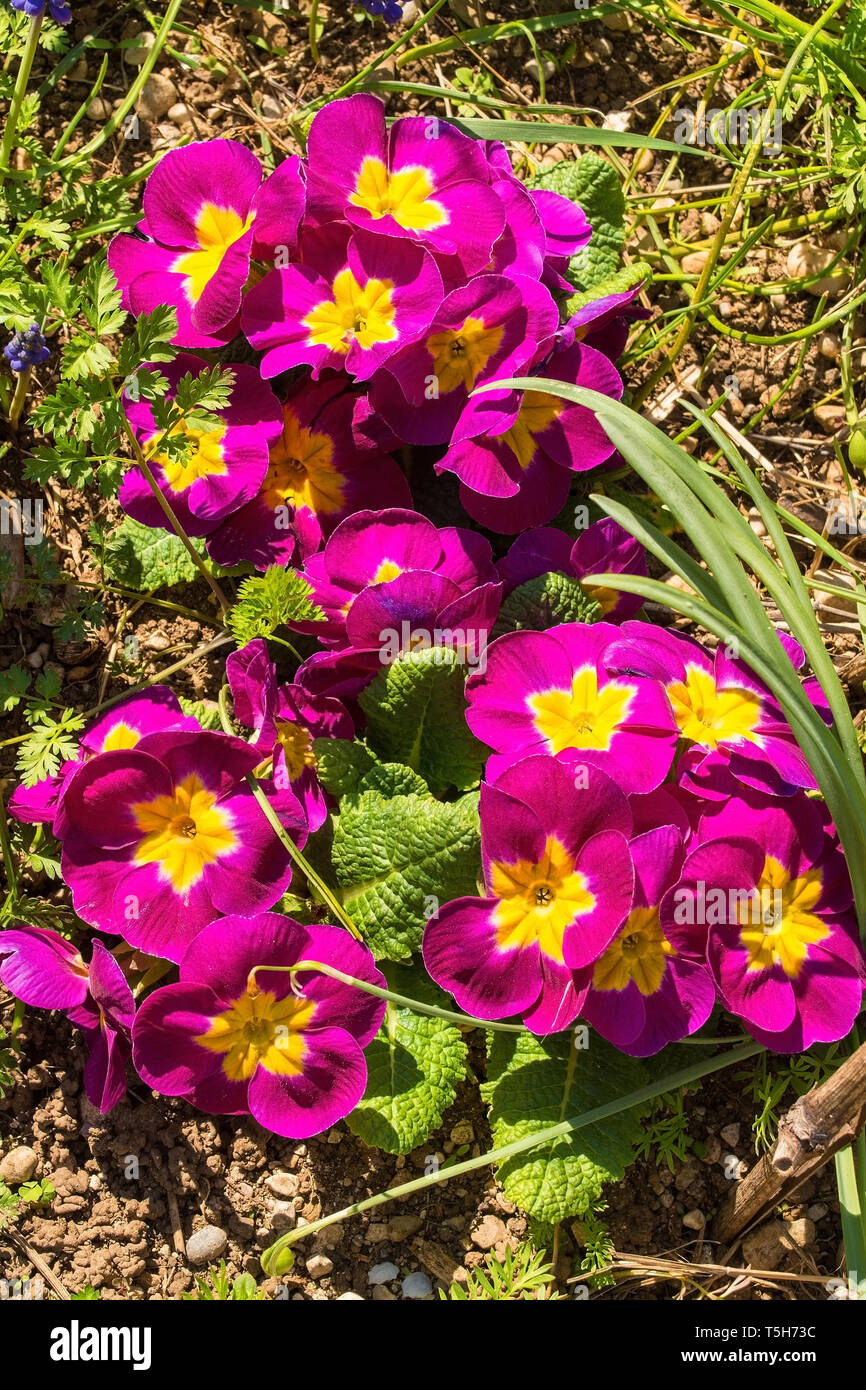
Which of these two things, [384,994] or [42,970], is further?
[42,970]

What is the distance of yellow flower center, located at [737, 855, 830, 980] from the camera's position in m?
2.16

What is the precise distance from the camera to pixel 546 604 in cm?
240

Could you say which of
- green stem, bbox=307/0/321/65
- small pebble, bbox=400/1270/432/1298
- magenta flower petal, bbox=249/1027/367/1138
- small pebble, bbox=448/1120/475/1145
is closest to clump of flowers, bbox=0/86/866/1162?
magenta flower petal, bbox=249/1027/367/1138

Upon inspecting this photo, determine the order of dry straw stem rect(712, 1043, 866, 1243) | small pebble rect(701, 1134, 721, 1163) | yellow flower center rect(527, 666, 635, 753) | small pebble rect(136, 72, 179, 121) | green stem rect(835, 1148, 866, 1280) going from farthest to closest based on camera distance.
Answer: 1. small pebble rect(136, 72, 179, 121)
2. small pebble rect(701, 1134, 721, 1163)
3. yellow flower center rect(527, 666, 635, 753)
4. green stem rect(835, 1148, 866, 1280)
5. dry straw stem rect(712, 1043, 866, 1243)

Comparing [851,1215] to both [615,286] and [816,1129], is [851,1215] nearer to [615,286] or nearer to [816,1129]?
[816,1129]

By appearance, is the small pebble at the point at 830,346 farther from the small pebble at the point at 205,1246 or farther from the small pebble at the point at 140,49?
the small pebble at the point at 205,1246

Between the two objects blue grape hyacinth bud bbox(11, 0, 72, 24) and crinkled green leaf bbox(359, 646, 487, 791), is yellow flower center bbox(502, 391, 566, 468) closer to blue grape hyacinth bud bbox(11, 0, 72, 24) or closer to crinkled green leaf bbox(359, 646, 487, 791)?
crinkled green leaf bbox(359, 646, 487, 791)

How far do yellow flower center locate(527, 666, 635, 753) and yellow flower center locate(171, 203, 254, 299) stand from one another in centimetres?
103

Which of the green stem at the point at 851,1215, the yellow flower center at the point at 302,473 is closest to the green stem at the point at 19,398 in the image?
the yellow flower center at the point at 302,473

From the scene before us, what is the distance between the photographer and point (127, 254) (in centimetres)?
248

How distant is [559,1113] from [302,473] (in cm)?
130

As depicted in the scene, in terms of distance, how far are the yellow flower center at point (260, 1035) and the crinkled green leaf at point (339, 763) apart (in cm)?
39

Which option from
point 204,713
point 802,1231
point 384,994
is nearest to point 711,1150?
point 802,1231
